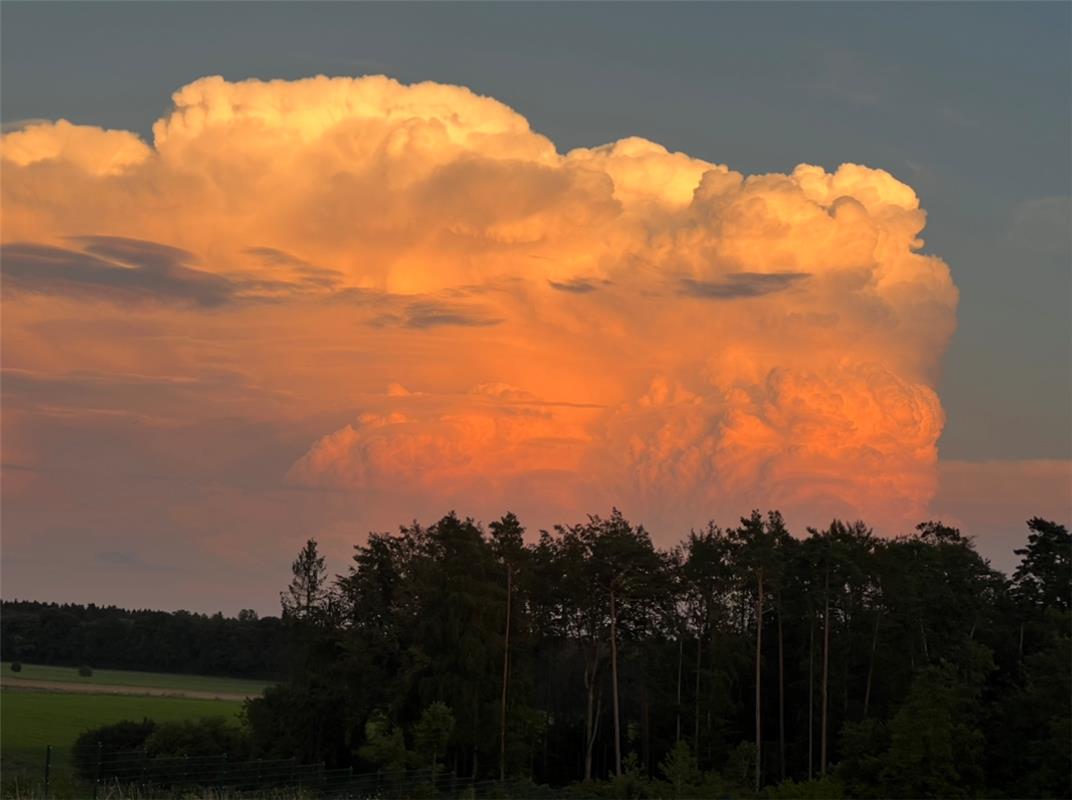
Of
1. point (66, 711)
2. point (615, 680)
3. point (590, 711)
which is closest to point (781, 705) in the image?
point (615, 680)

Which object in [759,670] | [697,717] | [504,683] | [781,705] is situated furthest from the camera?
[759,670]

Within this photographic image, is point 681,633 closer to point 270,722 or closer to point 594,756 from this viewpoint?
point 594,756

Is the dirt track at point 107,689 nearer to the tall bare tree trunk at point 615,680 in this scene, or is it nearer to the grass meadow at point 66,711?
the grass meadow at point 66,711

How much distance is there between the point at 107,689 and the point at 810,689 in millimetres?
120038

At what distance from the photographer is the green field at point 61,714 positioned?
344 ft

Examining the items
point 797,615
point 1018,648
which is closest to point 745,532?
point 797,615

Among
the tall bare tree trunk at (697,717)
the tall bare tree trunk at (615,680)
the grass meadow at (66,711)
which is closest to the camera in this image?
the tall bare tree trunk at (615,680)

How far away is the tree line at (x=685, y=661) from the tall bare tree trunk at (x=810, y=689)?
34 cm

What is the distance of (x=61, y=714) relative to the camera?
460ft

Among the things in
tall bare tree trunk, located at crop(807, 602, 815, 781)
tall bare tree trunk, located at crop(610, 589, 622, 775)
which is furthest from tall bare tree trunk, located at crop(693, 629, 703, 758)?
tall bare tree trunk, located at crop(807, 602, 815, 781)

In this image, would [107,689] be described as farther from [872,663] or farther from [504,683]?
[872,663]

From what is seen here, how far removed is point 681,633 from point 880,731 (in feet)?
73.5

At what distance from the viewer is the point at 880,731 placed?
84.0 meters

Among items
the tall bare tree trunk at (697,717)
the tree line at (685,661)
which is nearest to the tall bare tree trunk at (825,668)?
the tree line at (685,661)
